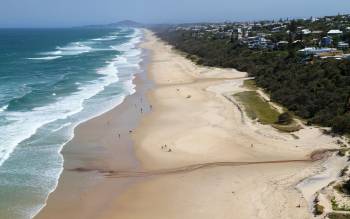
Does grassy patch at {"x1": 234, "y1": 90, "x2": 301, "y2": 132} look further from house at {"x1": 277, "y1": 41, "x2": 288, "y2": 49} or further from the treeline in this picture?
house at {"x1": 277, "y1": 41, "x2": 288, "y2": 49}

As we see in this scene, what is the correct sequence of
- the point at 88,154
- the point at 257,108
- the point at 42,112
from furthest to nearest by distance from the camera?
1. the point at 42,112
2. the point at 257,108
3. the point at 88,154

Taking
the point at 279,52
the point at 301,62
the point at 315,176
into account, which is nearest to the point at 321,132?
the point at 315,176

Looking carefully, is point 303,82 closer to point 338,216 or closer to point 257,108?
point 257,108

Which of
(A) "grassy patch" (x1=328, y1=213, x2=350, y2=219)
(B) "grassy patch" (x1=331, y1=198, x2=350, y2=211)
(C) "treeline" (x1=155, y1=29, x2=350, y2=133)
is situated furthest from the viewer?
(C) "treeline" (x1=155, y1=29, x2=350, y2=133)

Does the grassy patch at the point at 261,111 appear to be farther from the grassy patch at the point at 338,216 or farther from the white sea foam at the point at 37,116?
the white sea foam at the point at 37,116

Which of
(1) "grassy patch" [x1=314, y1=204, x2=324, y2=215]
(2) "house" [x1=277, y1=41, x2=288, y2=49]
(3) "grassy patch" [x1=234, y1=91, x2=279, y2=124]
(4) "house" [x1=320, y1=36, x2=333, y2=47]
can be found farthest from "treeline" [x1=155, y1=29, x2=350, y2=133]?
(1) "grassy patch" [x1=314, y1=204, x2=324, y2=215]


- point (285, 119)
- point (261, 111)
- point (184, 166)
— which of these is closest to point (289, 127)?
point (285, 119)

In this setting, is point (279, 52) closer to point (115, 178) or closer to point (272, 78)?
point (272, 78)
